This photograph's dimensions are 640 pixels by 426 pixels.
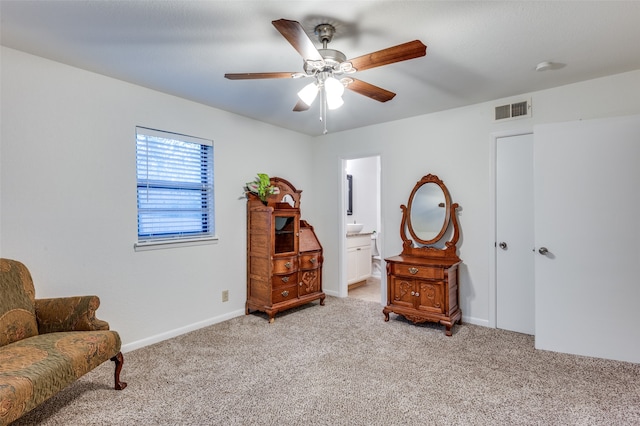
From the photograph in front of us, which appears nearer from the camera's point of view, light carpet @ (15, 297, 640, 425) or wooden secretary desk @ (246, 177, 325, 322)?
light carpet @ (15, 297, 640, 425)

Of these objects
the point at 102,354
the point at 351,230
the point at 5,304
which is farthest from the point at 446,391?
the point at 351,230

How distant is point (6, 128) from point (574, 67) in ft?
14.3

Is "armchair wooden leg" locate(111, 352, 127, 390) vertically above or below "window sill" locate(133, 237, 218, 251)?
below

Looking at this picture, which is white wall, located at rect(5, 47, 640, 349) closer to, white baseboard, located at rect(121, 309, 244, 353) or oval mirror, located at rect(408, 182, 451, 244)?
white baseboard, located at rect(121, 309, 244, 353)

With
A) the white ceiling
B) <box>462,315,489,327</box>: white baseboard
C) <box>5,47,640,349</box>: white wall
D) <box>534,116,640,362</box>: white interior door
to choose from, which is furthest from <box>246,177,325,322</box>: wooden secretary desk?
<box>534,116,640,362</box>: white interior door

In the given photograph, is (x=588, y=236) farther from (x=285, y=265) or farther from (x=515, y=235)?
(x=285, y=265)

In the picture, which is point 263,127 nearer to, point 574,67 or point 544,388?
point 574,67

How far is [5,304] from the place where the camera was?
81.2 inches

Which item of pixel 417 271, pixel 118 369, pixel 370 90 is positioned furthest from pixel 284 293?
pixel 370 90

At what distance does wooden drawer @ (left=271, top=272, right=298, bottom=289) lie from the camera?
373 centimetres

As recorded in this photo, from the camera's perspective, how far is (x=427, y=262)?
3.48m

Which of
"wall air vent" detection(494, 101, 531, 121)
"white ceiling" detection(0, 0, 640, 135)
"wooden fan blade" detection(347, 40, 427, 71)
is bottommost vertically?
A: "wooden fan blade" detection(347, 40, 427, 71)

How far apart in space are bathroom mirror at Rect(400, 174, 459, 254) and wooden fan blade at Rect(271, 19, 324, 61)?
94.5 inches

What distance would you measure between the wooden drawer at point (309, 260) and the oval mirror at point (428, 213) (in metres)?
1.24
